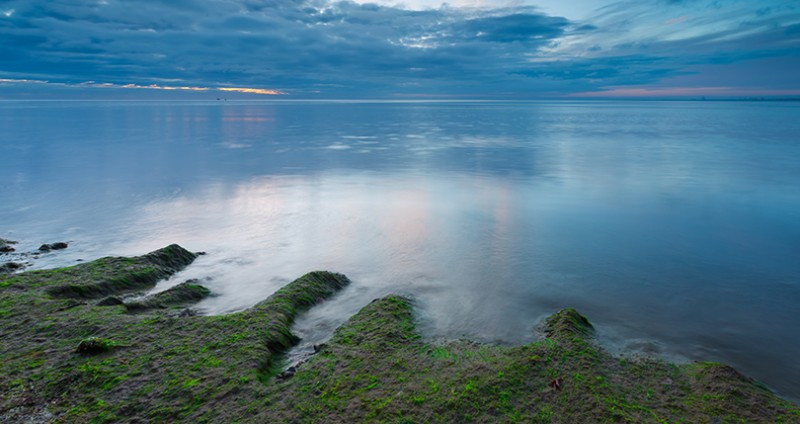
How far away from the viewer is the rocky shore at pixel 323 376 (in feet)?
16.1

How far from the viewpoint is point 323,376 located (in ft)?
18.2

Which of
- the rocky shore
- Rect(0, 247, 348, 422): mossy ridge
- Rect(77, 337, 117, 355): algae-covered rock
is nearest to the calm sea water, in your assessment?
the rocky shore

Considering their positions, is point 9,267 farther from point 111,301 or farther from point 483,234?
point 483,234

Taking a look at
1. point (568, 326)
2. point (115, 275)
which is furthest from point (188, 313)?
point (568, 326)

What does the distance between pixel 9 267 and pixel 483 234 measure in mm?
10980

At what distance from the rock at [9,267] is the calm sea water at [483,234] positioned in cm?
60

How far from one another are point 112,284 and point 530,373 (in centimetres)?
748

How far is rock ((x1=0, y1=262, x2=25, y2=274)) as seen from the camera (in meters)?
9.10

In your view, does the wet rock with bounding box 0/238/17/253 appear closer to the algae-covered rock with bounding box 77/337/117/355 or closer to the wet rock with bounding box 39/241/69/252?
the wet rock with bounding box 39/241/69/252

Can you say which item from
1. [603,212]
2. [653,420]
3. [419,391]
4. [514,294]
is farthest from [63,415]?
[603,212]

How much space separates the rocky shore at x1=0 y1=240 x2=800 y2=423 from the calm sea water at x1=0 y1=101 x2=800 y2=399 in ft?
2.74

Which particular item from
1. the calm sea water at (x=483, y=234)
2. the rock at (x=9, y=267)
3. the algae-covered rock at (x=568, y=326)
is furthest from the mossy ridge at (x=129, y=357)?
the algae-covered rock at (x=568, y=326)

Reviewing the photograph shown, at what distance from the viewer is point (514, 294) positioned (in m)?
8.86

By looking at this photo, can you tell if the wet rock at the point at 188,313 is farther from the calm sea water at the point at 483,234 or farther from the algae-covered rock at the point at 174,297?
the calm sea water at the point at 483,234
